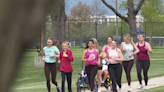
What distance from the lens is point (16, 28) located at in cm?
67

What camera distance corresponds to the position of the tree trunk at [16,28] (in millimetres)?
666

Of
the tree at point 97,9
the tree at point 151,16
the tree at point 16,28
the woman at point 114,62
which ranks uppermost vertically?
the tree at point 97,9

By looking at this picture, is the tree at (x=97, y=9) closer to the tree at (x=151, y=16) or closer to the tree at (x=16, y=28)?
the tree at (x=151, y=16)

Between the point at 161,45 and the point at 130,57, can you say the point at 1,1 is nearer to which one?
the point at 130,57

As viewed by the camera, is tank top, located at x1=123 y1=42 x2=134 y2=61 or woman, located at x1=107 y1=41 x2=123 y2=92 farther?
tank top, located at x1=123 y1=42 x2=134 y2=61

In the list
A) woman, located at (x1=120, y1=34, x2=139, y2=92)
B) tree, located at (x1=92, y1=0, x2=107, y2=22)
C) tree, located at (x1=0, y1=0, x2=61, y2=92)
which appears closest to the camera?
tree, located at (x1=0, y1=0, x2=61, y2=92)

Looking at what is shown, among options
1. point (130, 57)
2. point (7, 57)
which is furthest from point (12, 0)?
point (130, 57)

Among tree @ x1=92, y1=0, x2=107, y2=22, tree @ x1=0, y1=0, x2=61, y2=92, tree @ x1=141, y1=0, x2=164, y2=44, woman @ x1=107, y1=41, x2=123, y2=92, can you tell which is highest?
tree @ x1=92, y1=0, x2=107, y2=22

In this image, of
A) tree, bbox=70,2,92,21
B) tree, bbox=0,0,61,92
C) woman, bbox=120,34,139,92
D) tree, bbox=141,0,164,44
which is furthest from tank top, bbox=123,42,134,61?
tree, bbox=70,2,92,21

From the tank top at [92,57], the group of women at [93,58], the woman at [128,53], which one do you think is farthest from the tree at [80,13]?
the tank top at [92,57]

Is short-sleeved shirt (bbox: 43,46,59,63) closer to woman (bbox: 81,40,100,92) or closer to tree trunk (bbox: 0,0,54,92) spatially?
woman (bbox: 81,40,100,92)

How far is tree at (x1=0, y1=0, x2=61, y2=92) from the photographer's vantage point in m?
0.67

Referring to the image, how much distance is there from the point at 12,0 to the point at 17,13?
0.03 metres

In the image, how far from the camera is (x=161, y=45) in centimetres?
5606
